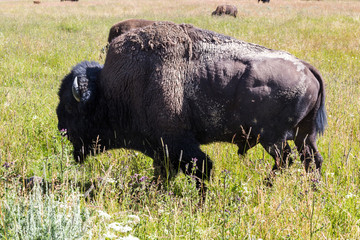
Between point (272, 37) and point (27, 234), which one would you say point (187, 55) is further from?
point (272, 37)

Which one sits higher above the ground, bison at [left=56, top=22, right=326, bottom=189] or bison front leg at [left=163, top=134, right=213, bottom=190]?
bison at [left=56, top=22, right=326, bottom=189]

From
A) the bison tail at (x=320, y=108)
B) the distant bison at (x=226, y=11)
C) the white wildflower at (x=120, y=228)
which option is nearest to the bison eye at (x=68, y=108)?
the white wildflower at (x=120, y=228)

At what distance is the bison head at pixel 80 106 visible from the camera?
3.78 metres

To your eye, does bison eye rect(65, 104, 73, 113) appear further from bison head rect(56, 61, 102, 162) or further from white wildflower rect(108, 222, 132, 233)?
white wildflower rect(108, 222, 132, 233)

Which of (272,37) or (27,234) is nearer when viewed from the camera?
(27,234)

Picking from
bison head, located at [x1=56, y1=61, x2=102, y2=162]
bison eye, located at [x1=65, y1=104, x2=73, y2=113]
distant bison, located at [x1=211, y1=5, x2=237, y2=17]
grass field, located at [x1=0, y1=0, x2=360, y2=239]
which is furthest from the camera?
distant bison, located at [x1=211, y1=5, x2=237, y2=17]

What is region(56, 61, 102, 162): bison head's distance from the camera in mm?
3775

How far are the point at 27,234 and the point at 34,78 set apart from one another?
563cm

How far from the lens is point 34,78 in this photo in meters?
6.98

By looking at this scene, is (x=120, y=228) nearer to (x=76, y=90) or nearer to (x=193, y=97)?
(x=193, y=97)

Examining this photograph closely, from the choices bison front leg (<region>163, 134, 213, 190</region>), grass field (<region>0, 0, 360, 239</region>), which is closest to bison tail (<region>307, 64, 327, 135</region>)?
grass field (<region>0, 0, 360, 239</region>)

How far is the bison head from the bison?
0.04 feet

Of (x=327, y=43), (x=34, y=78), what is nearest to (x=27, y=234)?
(x=34, y=78)

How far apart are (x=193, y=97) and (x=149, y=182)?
37.6 inches
